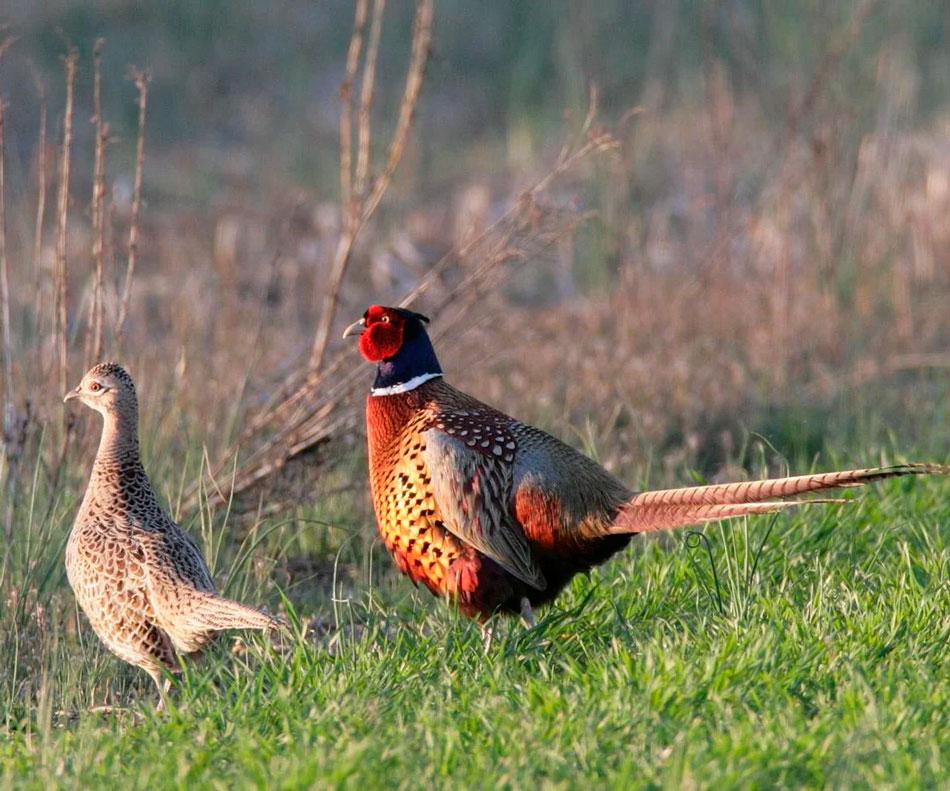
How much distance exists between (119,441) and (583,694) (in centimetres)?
175

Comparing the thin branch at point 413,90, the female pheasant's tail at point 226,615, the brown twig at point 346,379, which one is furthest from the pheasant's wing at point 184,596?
the thin branch at point 413,90

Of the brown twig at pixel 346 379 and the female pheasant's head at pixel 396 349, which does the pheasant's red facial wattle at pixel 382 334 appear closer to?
the female pheasant's head at pixel 396 349

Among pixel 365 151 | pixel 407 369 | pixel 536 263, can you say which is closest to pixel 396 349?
pixel 407 369

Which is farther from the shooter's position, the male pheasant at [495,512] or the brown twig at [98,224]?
the brown twig at [98,224]

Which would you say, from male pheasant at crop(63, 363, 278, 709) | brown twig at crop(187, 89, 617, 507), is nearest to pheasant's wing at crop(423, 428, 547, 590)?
male pheasant at crop(63, 363, 278, 709)

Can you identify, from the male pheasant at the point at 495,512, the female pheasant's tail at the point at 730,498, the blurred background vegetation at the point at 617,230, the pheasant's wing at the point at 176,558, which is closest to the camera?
the female pheasant's tail at the point at 730,498

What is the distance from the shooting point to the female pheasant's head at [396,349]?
4.55m

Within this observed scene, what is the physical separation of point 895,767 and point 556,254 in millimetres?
6793

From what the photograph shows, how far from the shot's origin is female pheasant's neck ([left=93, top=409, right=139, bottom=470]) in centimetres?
450

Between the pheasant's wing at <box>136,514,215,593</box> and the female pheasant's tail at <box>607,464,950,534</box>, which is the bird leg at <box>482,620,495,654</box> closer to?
the female pheasant's tail at <box>607,464,950,534</box>

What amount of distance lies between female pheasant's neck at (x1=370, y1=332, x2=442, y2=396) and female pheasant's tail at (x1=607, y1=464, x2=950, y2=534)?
0.79 meters

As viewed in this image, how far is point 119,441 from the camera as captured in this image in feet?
14.8

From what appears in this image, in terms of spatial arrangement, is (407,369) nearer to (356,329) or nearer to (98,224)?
(356,329)

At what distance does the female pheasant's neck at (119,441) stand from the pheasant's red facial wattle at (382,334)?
724 mm
